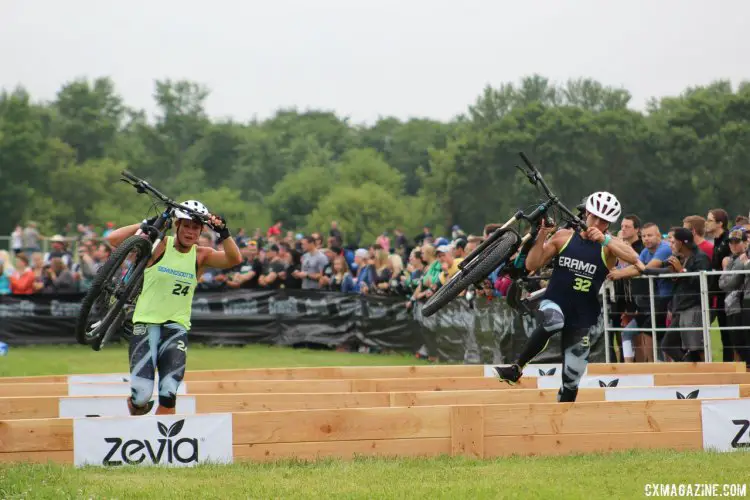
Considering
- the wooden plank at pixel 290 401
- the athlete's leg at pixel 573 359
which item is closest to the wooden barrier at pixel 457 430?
the athlete's leg at pixel 573 359

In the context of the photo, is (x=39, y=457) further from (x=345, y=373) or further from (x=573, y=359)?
(x=345, y=373)

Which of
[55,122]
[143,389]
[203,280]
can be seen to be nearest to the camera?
[143,389]

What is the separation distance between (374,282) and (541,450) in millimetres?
15361

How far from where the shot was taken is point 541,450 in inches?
413

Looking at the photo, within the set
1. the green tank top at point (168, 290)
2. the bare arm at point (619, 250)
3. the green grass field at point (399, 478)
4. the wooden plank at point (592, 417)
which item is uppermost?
the bare arm at point (619, 250)

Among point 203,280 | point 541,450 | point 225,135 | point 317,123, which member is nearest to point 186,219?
point 541,450

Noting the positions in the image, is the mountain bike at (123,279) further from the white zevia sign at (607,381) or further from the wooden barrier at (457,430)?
the white zevia sign at (607,381)

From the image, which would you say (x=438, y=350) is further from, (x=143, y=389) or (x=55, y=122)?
(x=55, y=122)

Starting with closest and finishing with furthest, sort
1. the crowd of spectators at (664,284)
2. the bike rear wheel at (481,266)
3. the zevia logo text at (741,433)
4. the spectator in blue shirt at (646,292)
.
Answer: the zevia logo text at (741,433) < the bike rear wheel at (481,266) < the crowd of spectators at (664,284) < the spectator in blue shirt at (646,292)

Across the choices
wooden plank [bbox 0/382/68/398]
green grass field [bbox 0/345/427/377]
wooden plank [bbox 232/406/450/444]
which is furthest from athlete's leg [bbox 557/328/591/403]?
green grass field [bbox 0/345/427/377]

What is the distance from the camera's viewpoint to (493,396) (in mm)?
12422

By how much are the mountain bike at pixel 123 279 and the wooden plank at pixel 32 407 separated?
775 mm

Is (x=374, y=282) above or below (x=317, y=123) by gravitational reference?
below

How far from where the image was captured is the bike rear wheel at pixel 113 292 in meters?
12.0
